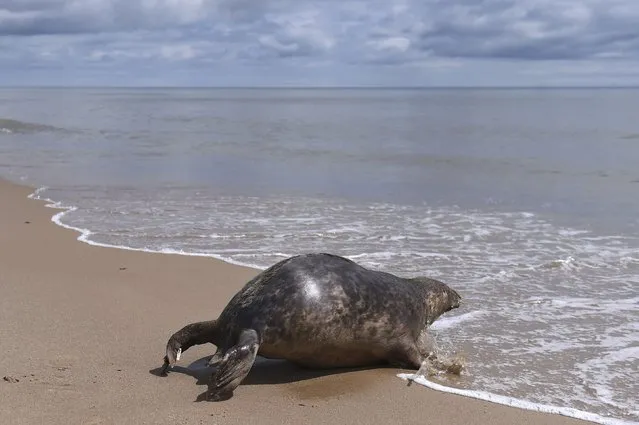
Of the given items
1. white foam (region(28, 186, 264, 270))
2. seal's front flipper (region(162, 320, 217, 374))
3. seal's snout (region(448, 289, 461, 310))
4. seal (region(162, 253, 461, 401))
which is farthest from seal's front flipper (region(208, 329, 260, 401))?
white foam (region(28, 186, 264, 270))

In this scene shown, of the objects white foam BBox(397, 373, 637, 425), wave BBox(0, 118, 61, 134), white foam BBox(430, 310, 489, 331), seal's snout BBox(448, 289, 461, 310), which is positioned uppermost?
wave BBox(0, 118, 61, 134)

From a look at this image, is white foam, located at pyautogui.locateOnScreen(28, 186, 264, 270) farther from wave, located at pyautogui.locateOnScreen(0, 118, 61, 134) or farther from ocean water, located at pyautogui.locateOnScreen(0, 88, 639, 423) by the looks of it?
wave, located at pyautogui.locateOnScreen(0, 118, 61, 134)

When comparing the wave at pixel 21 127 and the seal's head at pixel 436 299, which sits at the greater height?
the wave at pixel 21 127

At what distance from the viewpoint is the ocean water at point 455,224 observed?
5.66 metres

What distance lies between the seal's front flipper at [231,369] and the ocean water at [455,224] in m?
1.26

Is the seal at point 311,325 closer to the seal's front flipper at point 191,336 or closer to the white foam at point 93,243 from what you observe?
the seal's front flipper at point 191,336

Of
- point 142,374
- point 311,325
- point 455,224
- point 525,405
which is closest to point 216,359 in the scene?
point 142,374

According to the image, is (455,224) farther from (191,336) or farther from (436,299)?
(191,336)

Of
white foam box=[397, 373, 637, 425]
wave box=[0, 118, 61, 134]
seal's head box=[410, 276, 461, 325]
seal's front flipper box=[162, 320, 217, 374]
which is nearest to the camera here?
white foam box=[397, 373, 637, 425]

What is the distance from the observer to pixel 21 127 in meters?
36.8

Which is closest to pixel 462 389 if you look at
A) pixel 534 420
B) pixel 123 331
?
pixel 534 420

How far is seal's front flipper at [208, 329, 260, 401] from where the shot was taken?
4.67 m

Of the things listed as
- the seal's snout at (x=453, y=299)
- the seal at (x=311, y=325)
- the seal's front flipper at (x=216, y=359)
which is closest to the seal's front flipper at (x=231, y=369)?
the seal at (x=311, y=325)

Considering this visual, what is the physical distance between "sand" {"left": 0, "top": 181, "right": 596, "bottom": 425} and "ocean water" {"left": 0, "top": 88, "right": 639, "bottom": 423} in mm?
505
